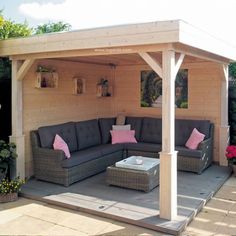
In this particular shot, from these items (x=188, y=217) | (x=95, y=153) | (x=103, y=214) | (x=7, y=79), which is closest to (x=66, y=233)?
(x=103, y=214)

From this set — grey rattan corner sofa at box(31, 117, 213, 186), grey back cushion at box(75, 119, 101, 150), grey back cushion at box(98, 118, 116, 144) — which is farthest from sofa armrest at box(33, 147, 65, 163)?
grey back cushion at box(98, 118, 116, 144)

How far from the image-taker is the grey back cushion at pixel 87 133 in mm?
7012

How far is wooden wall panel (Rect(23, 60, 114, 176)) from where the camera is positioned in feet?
20.4

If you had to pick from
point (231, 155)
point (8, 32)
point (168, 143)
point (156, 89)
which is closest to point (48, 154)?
point (168, 143)

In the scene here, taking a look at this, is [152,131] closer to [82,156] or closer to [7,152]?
[82,156]

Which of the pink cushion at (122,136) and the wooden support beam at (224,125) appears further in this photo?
the pink cushion at (122,136)

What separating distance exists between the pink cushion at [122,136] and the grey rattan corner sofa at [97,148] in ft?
0.48

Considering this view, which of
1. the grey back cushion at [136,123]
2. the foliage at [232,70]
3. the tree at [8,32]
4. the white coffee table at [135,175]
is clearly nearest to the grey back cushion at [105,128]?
the grey back cushion at [136,123]

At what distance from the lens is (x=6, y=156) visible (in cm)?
547

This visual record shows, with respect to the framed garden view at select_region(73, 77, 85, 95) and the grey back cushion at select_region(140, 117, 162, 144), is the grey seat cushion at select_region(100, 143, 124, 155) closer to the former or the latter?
the grey back cushion at select_region(140, 117, 162, 144)

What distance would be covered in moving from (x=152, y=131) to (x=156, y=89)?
1196mm

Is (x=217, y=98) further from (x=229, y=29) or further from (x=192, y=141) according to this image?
(x=229, y=29)

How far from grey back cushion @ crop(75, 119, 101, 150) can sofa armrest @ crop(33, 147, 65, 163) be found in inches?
44.5

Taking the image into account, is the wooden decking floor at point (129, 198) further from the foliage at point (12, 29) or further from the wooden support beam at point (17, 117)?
the foliage at point (12, 29)
